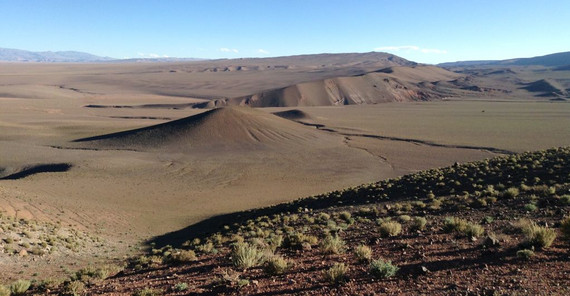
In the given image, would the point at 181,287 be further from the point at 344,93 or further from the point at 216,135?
the point at 344,93

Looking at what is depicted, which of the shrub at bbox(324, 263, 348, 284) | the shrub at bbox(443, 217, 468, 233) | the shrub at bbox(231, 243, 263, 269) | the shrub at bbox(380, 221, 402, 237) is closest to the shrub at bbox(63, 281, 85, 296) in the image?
the shrub at bbox(231, 243, 263, 269)

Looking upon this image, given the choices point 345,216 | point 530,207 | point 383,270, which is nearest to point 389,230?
point 383,270

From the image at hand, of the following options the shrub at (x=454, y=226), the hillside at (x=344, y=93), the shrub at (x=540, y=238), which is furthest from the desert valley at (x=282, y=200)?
the hillside at (x=344, y=93)

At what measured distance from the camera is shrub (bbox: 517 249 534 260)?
6907 mm

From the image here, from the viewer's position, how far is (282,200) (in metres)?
28.3

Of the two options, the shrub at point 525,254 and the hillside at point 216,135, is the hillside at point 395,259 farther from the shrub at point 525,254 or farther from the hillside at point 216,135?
the hillside at point 216,135

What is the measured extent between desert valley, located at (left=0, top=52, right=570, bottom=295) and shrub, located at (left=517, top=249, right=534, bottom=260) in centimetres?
7

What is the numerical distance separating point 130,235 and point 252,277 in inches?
561

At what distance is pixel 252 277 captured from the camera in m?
7.70

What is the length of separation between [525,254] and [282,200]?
21.9 meters

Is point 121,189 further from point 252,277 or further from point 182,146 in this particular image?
point 252,277

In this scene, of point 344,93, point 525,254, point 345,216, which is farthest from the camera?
point 344,93

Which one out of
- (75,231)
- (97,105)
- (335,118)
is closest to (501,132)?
(335,118)

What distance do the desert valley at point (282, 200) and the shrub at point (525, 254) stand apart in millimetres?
72
